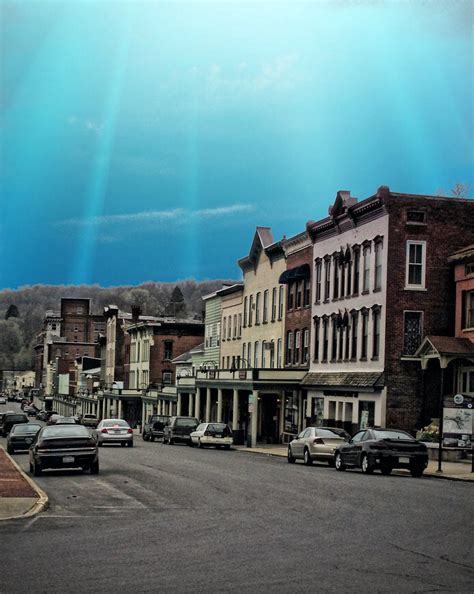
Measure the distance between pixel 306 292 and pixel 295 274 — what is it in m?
1.25

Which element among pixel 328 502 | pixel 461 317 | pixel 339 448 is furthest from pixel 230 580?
pixel 461 317

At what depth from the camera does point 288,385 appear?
6025 centimetres

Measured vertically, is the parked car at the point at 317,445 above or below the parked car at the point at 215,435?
above

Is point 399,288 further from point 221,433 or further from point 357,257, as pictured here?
point 221,433

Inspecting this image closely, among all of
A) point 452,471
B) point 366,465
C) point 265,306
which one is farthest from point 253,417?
point 366,465

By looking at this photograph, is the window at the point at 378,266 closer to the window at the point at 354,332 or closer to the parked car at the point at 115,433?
the window at the point at 354,332

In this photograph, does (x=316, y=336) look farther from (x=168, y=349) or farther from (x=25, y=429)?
(x=168, y=349)

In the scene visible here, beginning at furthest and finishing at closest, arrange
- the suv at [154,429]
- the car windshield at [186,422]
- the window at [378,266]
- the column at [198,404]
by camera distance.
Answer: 1. the column at [198,404]
2. the suv at [154,429]
3. the car windshield at [186,422]
4. the window at [378,266]

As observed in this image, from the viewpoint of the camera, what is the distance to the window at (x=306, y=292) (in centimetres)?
6028

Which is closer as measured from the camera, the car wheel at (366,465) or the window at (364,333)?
the car wheel at (366,465)

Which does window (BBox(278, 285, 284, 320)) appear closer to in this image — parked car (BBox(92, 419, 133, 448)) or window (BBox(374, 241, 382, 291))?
parked car (BBox(92, 419, 133, 448))

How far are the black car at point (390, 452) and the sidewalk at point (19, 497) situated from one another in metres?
10.6

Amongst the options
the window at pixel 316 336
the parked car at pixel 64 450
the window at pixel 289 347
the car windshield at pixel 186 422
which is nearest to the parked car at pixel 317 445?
the parked car at pixel 64 450

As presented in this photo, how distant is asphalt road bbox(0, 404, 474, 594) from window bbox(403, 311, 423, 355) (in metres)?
21.6
